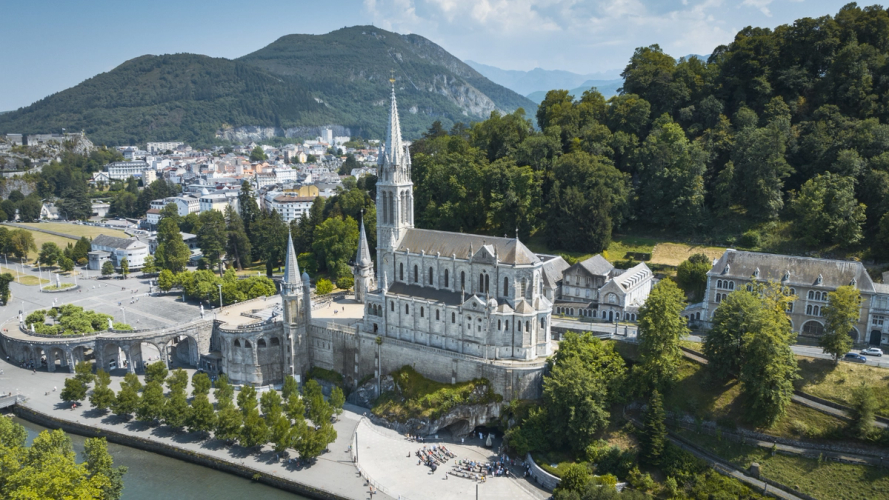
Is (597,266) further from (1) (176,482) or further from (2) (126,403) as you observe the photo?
(2) (126,403)

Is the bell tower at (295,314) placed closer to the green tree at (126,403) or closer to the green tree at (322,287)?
the green tree at (322,287)

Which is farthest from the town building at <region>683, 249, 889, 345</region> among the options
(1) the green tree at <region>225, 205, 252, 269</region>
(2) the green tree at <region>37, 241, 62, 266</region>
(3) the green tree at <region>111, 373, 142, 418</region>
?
(2) the green tree at <region>37, 241, 62, 266</region>

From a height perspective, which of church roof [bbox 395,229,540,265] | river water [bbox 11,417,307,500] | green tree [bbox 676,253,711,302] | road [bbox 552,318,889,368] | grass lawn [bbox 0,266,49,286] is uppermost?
church roof [bbox 395,229,540,265]

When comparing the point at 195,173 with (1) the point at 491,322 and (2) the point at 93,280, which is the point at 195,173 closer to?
(2) the point at 93,280

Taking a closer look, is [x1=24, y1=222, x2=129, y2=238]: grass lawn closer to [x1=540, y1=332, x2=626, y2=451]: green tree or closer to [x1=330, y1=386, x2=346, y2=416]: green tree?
[x1=330, y1=386, x2=346, y2=416]: green tree

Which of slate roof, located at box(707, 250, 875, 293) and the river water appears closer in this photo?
the river water
